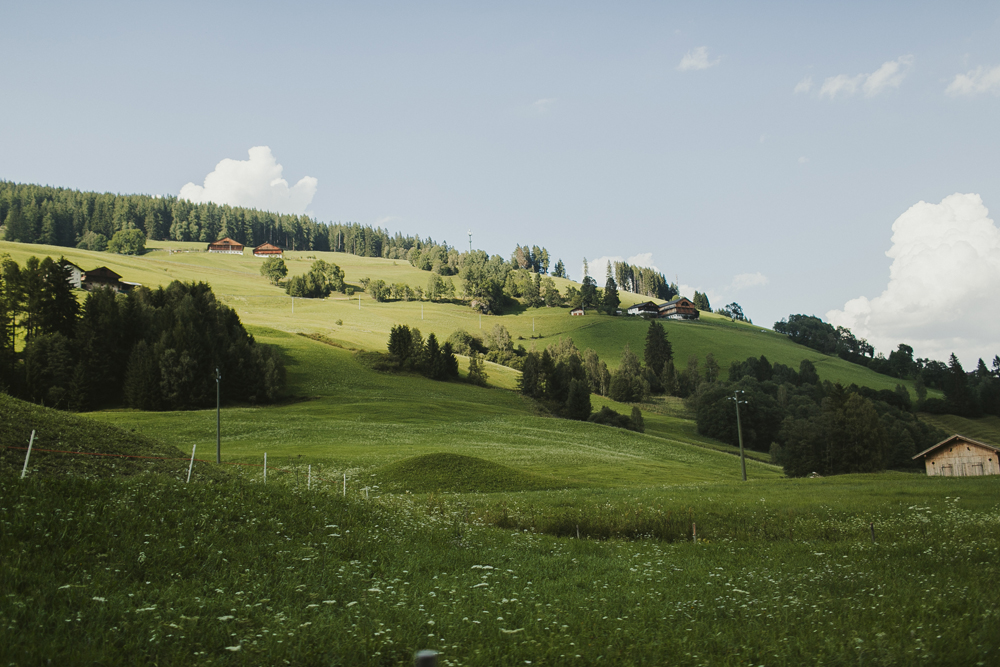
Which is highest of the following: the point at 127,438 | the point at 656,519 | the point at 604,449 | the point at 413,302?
the point at 413,302

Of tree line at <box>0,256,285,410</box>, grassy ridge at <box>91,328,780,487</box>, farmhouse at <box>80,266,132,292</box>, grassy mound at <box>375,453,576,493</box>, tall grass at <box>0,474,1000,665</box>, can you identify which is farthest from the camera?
farmhouse at <box>80,266,132,292</box>

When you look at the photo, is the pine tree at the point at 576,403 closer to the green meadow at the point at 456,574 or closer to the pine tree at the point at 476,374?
the pine tree at the point at 476,374

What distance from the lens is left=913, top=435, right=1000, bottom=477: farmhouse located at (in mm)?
52812

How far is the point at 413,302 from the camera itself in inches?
7717

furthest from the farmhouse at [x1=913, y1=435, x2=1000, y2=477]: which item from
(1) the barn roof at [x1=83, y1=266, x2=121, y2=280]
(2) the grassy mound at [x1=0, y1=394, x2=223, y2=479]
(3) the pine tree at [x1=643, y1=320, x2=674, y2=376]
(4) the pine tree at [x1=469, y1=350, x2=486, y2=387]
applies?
(1) the barn roof at [x1=83, y1=266, x2=121, y2=280]

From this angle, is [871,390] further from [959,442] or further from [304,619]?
[304,619]

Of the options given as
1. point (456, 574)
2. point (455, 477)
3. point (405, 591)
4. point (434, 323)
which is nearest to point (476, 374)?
point (434, 323)

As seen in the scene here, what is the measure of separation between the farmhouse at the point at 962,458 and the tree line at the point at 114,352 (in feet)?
265

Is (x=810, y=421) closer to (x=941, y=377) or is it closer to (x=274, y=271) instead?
(x=941, y=377)

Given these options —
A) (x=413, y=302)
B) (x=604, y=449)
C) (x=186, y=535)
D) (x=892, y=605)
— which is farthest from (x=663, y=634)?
(x=413, y=302)

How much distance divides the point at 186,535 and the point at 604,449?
59.8 meters

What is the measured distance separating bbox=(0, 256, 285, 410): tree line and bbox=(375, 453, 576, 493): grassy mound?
173 feet

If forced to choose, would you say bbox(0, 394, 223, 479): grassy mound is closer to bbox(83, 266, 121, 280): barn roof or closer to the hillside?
the hillside

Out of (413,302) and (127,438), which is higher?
(413,302)
